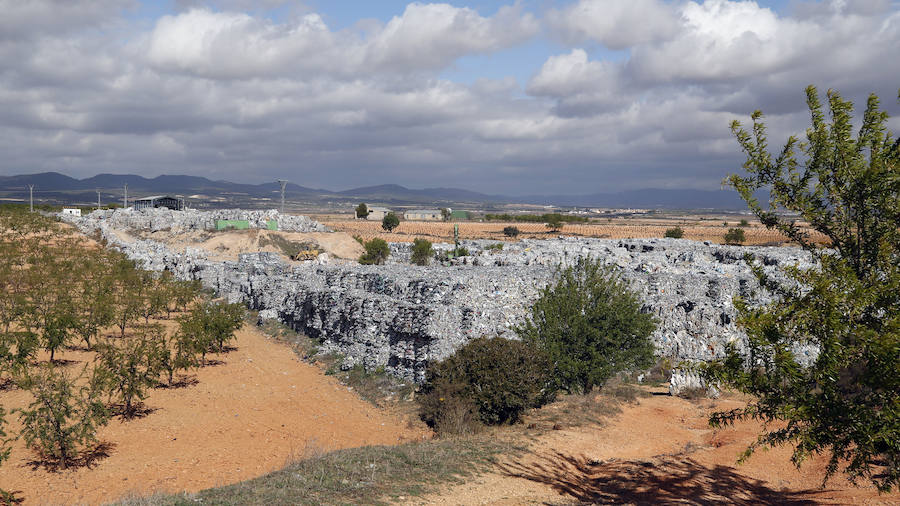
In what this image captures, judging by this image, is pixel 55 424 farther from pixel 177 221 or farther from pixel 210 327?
pixel 177 221

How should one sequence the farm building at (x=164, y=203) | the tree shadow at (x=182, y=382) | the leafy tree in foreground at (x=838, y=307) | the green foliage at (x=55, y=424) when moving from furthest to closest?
the farm building at (x=164, y=203), the tree shadow at (x=182, y=382), the green foliage at (x=55, y=424), the leafy tree in foreground at (x=838, y=307)

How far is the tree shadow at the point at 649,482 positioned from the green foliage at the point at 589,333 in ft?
14.1

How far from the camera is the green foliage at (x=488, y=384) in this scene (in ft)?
47.6

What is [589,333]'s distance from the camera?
1705 centimetres

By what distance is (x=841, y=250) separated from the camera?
23.9 feet

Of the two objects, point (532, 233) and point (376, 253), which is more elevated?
point (532, 233)

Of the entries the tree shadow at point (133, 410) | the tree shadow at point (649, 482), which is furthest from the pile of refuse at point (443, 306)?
the tree shadow at point (133, 410)

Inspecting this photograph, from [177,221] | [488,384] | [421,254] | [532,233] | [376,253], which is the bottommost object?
[488,384]

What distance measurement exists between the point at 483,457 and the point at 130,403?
410 inches

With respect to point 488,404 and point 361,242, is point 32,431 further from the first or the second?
point 361,242

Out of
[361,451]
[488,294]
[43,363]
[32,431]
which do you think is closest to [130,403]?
[32,431]

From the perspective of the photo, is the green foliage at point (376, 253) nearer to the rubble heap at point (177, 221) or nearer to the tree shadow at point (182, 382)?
the rubble heap at point (177, 221)

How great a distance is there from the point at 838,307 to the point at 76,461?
13982 mm

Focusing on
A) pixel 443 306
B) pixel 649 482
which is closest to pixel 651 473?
pixel 649 482
